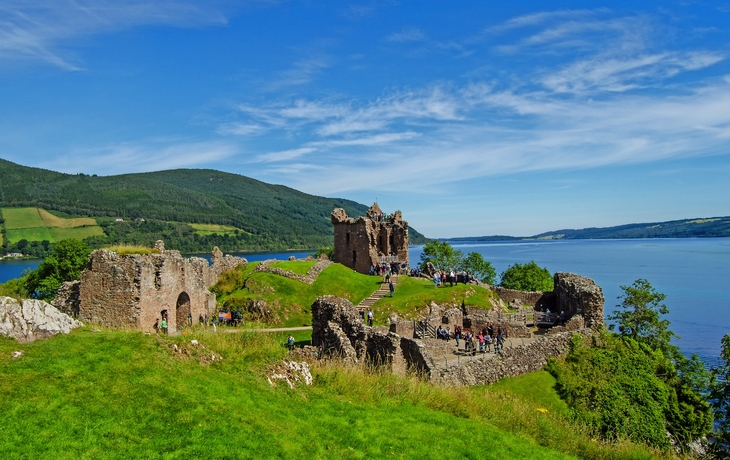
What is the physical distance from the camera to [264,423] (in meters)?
11.3

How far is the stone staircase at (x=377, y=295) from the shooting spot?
130 ft

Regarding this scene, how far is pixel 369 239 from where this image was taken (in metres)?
52.4

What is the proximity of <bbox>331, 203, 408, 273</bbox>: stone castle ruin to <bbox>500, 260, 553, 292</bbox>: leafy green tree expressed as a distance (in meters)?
18.1

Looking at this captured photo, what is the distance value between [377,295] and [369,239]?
11.2m

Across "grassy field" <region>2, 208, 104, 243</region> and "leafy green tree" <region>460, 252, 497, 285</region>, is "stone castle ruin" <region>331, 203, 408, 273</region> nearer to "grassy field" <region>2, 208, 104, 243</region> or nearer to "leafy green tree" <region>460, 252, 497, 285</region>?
"leafy green tree" <region>460, 252, 497, 285</region>

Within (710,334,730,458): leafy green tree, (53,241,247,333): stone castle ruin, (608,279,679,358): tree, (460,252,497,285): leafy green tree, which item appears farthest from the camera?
(460,252,497,285): leafy green tree

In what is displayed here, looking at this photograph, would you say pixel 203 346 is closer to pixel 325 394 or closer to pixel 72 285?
pixel 325 394

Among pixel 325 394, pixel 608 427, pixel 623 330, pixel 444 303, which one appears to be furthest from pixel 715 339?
pixel 325 394

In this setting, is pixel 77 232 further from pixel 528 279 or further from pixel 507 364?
pixel 507 364

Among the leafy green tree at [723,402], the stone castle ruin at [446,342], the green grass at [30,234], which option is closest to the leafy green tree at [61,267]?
the stone castle ruin at [446,342]

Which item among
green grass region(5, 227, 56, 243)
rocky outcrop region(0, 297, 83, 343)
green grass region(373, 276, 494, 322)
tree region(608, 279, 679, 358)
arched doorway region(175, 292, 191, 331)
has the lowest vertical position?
tree region(608, 279, 679, 358)

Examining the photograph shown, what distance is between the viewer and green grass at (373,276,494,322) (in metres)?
37.4

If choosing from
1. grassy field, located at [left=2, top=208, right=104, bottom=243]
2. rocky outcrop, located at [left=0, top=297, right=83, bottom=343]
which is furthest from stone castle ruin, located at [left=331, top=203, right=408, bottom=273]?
grassy field, located at [left=2, top=208, right=104, bottom=243]

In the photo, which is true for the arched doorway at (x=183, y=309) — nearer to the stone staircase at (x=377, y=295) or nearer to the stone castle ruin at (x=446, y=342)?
the stone castle ruin at (x=446, y=342)
